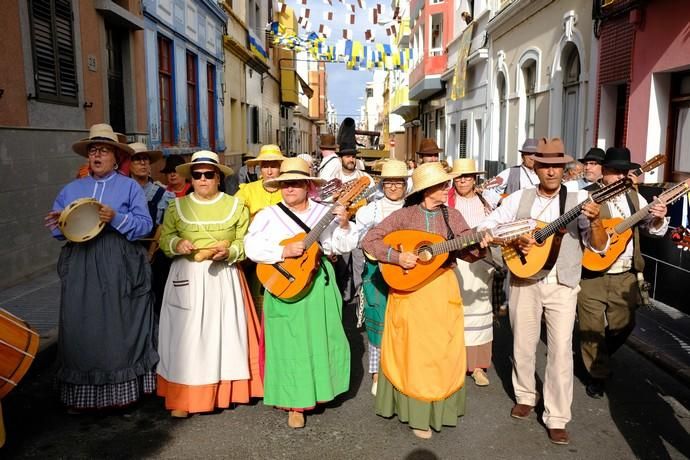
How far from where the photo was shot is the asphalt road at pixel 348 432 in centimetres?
384

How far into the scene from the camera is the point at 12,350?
3.33m

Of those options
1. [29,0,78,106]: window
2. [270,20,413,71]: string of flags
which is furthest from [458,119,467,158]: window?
[29,0,78,106]: window

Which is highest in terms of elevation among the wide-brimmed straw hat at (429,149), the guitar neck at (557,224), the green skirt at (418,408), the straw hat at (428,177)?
the wide-brimmed straw hat at (429,149)

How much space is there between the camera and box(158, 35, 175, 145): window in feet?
44.5

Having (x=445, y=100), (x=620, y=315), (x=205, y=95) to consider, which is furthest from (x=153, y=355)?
(x=445, y=100)

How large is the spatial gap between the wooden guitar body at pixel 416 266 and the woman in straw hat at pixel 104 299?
1.79 meters

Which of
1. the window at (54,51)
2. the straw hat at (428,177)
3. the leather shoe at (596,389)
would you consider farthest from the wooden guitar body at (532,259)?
the window at (54,51)

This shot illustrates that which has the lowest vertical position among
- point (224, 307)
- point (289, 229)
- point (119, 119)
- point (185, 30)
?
point (224, 307)

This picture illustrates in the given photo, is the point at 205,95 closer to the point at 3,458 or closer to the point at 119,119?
the point at 119,119

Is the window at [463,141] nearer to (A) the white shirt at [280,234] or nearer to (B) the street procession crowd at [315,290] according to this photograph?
(B) the street procession crowd at [315,290]

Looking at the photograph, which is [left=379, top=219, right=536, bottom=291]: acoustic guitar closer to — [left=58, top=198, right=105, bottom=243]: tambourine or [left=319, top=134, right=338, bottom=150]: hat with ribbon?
[left=58, top=198, right=105, bottom=243]: tambourine

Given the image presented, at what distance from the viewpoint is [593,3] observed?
974 centimetres

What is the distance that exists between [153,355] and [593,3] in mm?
8884

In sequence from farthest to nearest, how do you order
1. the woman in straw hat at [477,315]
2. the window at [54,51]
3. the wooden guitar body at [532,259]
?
the window at [54,51]
the woman in straw hat at [477,315]
the wooden guitar body at [532,259]
